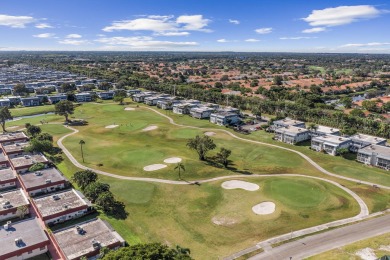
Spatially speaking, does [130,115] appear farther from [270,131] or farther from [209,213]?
[209,213]

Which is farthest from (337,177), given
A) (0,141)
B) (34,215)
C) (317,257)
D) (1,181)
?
(0,141)

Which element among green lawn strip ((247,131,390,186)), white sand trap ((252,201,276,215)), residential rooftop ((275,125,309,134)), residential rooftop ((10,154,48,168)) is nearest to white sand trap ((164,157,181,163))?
white sand trap ((252,201,276,215))

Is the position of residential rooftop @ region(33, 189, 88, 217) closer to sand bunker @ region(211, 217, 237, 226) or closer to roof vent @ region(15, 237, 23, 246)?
roof vent @ region(15, 237, 23, 246)

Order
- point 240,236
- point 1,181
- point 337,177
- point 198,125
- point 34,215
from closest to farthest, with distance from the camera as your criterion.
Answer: point 240,236 → point 34,215 → point 1,181 → point 337,177 → point 198,125

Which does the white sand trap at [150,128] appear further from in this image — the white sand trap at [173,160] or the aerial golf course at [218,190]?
the white sand trap at [173,160]

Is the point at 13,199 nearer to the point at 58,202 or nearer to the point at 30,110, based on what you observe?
the point at 58,202

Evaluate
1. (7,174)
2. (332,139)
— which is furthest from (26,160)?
(332,139)
